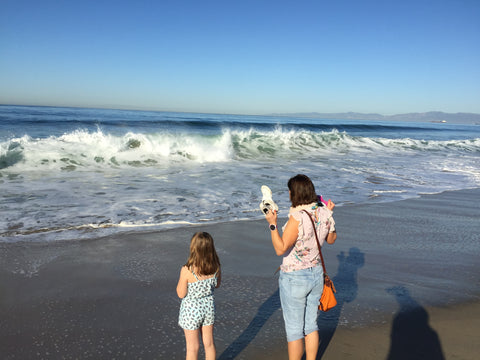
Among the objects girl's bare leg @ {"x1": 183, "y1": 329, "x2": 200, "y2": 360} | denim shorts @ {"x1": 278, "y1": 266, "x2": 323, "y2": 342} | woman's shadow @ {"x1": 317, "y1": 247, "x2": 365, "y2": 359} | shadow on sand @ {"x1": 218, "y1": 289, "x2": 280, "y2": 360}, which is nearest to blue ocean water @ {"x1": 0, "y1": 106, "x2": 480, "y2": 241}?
woman's shadow @ {"x1": 317, "y1": 247, "x2": 365, "y2": 359}

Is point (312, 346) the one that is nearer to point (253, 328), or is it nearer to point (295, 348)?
point (295, 348)

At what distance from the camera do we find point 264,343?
2.98 meters

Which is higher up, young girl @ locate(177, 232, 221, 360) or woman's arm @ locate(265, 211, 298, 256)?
woman's arm @ locate(265, 211, 298, 256)

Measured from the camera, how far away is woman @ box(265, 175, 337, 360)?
258 centimetres

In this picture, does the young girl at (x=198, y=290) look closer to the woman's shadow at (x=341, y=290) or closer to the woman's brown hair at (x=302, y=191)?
the woman's brown hair at (x=302, y=191)

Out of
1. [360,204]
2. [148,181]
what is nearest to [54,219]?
[148,181]

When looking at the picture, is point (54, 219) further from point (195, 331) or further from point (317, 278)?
point (317, 278)

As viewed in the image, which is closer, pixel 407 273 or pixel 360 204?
pixel 407 273

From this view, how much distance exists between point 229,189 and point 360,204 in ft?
10.2

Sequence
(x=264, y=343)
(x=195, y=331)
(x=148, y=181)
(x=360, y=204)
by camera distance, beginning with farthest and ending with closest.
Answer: (x=148, y=181), (x=360, y=204), (x=264, y=343), (x=195, y=331)

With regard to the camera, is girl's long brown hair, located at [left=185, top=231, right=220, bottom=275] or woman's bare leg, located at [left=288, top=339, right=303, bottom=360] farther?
woman's bare leg, located at [left=288, top=339, right=303, bottom=360]

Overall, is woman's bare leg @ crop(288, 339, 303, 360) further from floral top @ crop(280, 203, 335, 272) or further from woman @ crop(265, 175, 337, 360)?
floral top @ crop(280, 203, 335, 272)

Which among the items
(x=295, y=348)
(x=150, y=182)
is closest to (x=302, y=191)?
(x=295, y=348)

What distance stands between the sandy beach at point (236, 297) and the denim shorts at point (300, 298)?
1.15ft
